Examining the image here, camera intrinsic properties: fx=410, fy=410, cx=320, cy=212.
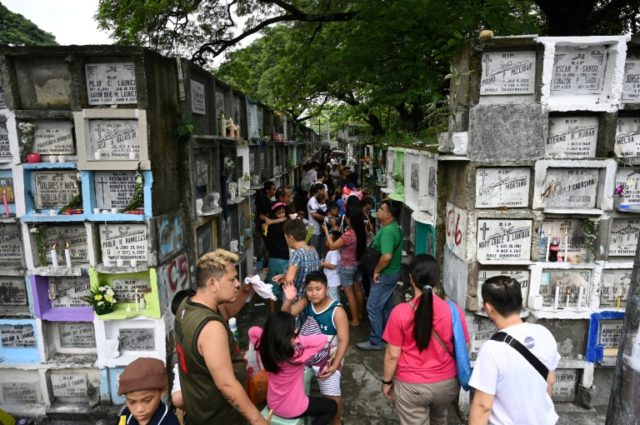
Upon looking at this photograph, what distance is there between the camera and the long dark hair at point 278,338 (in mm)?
3111

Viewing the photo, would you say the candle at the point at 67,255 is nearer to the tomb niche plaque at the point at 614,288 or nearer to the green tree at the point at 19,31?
the tomb niche plaque at the point at 614,288

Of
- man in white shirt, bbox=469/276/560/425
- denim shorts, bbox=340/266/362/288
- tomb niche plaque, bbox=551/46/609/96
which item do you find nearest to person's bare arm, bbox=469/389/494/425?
man in white shirt, bbox=469/276/560/425

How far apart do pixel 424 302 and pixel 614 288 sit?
3034 mm

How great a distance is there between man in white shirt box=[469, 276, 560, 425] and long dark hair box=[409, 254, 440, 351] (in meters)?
0.53

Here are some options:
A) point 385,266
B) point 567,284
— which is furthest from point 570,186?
point 385,266

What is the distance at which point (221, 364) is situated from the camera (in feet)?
8.40

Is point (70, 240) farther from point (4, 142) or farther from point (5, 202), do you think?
point (4, 142)

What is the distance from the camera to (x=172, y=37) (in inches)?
452

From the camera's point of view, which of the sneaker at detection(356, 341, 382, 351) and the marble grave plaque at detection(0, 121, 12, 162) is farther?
the sneaker at detection(356, 341, 382, 351)

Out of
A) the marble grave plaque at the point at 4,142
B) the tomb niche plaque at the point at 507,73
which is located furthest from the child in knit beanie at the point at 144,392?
the tomb niche plaque at the point at 507,73

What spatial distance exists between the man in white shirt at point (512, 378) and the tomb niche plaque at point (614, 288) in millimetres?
2613

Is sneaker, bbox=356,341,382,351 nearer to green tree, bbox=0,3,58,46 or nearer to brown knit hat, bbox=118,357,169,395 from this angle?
brown knit hat, bbox=118,357,169,395

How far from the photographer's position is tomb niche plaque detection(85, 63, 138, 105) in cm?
439

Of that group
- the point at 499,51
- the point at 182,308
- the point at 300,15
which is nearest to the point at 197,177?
the point at 182,308
